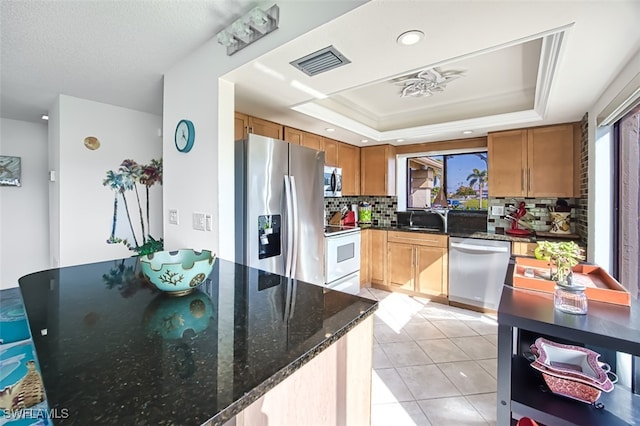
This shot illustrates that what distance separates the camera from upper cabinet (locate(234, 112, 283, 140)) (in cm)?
258

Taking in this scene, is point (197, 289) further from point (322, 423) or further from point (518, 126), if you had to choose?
point (518, 126)

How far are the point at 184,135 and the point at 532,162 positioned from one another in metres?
3.46

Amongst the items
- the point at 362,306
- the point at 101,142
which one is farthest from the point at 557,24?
the point at 101,142

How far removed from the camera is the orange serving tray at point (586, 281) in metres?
1.20

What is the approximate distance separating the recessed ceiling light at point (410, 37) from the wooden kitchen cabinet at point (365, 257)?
264 centimetres

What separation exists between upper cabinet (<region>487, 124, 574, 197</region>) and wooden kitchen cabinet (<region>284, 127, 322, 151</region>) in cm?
201

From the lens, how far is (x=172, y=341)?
0.75 meters

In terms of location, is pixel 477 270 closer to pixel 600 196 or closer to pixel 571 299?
pixel 600 196

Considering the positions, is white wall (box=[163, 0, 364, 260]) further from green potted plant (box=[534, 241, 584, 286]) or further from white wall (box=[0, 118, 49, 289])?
white wall (box=[0, 118, 49, 289])

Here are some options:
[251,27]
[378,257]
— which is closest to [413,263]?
[378,257]

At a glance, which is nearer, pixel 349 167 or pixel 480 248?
pixel 480 248

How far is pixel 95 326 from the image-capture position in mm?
841

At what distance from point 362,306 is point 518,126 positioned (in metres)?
3.11

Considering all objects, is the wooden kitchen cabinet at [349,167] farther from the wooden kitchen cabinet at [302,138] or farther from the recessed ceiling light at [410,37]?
the recessed ceiling light at [410,37]
